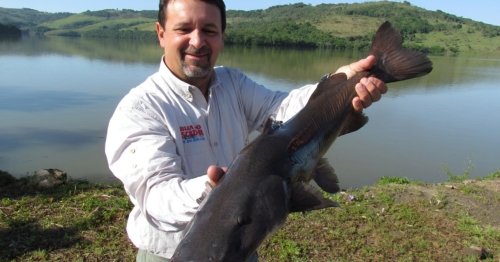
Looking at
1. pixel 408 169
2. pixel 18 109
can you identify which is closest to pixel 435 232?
pixel 408 169

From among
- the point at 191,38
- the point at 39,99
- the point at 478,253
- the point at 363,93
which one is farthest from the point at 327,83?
the point at 39,99

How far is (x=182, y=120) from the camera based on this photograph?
253 centimetres

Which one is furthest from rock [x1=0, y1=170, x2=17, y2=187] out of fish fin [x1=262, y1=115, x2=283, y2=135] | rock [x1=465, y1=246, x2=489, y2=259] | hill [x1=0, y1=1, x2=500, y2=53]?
hill [x1=0, y1=1, x2=500, y2=53]

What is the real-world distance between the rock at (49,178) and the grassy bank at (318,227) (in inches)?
7.1

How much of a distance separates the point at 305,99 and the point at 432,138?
13491 mm

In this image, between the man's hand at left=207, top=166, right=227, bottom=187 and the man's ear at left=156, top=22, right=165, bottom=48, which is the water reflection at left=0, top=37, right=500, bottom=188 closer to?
the man's ear at left=156, top=22, right=165, bottom=48

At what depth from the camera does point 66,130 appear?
1358cm

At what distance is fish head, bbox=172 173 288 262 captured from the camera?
1.47 meters

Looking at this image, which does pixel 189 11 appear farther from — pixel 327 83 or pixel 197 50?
pixel 327 83

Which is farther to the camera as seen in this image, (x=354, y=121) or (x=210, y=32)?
(x=354, y=121)

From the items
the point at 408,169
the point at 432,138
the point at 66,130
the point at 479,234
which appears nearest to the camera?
the point at 479,234

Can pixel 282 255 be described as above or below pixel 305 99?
below

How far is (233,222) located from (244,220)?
0.06 meters

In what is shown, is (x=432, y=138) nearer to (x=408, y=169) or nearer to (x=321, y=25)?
(x=408, y=169)
